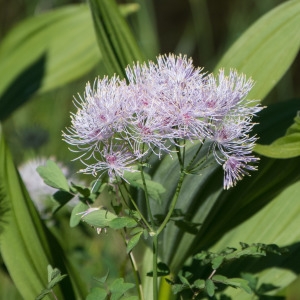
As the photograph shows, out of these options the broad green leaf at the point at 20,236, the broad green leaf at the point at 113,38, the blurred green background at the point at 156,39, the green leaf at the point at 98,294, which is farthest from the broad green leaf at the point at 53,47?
the green leaf at the point at 98,294

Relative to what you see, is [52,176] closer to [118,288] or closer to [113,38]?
[118,288]

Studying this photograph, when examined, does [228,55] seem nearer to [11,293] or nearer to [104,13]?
[104,13]

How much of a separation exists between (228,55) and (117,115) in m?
0.50

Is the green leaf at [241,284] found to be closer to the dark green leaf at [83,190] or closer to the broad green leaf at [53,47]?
the dark green leaf at [83,190]

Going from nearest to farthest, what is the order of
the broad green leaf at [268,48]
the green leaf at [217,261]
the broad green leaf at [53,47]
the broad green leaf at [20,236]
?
the green leaf at [217,261] < the broad green leaf at [20,236] < the broad green leaf at [268,48] < the broad green leaf at [53,47]

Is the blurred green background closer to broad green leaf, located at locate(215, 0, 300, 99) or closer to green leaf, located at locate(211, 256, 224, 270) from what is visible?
broad green leaf, located at locate(215, 0, 300, 99)

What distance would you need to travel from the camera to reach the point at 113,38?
1.43 m

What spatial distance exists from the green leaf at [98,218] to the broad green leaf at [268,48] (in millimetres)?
412

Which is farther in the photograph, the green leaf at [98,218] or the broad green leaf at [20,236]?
the broad green leaf at [20,236]

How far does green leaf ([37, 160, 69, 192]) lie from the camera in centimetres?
117

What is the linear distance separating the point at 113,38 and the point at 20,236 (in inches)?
15.8

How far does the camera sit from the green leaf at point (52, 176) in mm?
1175

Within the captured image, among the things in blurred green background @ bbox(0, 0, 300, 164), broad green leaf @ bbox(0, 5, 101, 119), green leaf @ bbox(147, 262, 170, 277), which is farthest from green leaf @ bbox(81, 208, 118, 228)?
broad green leaf @ bbox(0, 5, 101, 119)

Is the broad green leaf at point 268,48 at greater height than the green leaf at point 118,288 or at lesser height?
greater
